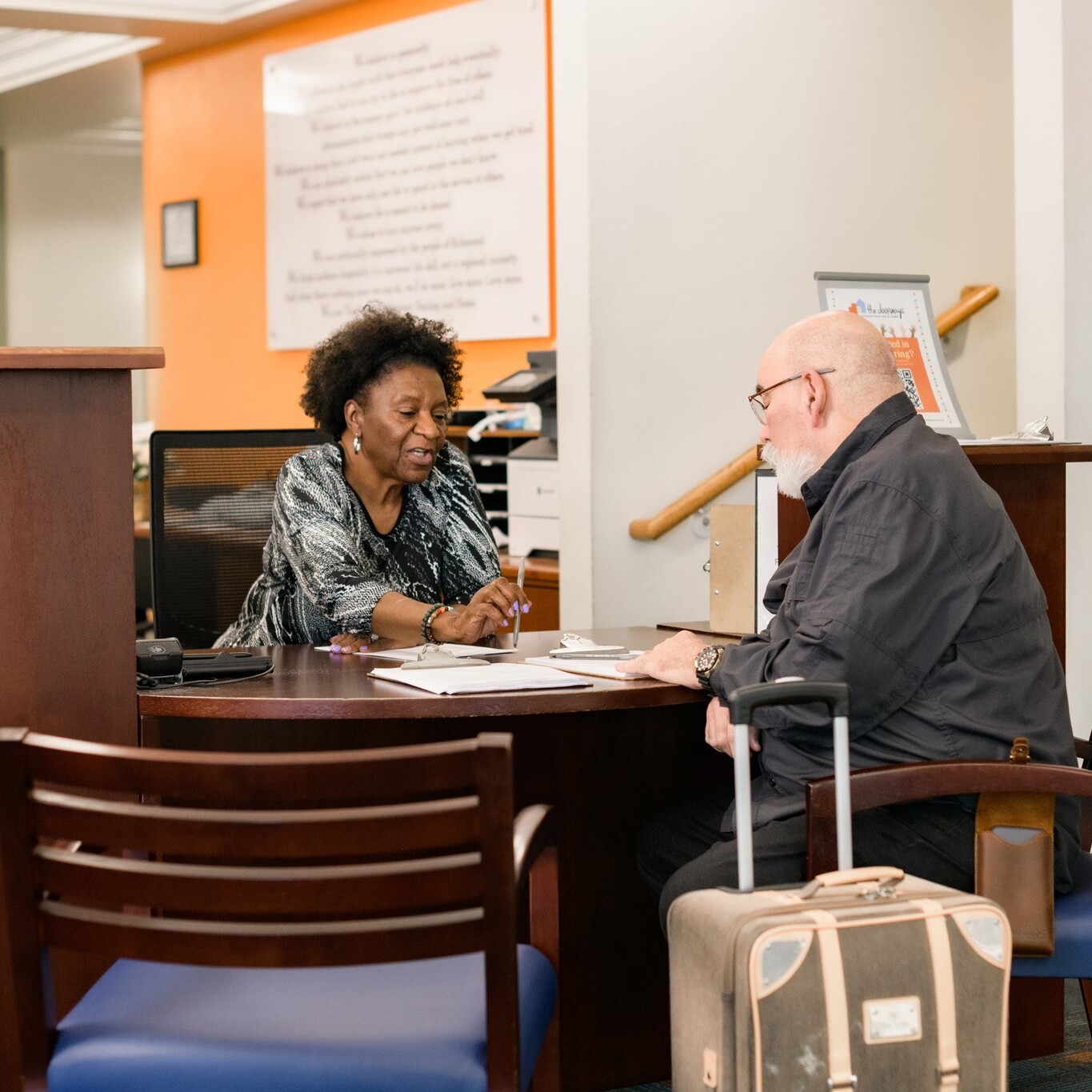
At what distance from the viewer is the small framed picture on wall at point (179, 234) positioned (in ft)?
23.0

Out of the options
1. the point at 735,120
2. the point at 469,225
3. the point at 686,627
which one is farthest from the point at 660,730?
the point at 469,225

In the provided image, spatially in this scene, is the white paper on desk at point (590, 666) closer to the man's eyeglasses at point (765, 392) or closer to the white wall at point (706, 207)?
the man's eyeglasses at point (765, 392)

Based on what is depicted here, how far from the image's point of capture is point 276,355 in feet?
22.0

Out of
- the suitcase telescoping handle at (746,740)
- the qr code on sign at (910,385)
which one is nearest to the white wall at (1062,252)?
the qr code on sign at (910,385)

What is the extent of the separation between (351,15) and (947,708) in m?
5.05

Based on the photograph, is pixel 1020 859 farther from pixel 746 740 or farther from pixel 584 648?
pixel 584 648

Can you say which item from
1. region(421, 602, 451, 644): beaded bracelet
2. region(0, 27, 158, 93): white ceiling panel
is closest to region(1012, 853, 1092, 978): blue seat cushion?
region(421, 602, 451, 644): beaded bracelet

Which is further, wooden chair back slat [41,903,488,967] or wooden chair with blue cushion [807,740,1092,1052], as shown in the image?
wooden chair with blue cushion [807,740,1092,1052]

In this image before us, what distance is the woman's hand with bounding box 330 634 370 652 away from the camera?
2566 mm

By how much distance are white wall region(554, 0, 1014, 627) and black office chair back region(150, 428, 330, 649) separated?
924 millimetres

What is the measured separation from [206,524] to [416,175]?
9.56ft

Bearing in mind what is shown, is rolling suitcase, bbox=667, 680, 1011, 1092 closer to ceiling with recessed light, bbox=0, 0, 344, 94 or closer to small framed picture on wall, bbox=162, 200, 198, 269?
ceiling with recessed light, bbox=0, 0, 344, 94

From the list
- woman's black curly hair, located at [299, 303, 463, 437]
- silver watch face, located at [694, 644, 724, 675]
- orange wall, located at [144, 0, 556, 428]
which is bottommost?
silver watch face, located at [694, 644, 724, 675]

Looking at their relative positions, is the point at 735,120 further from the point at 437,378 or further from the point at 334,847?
the point at 334,847
